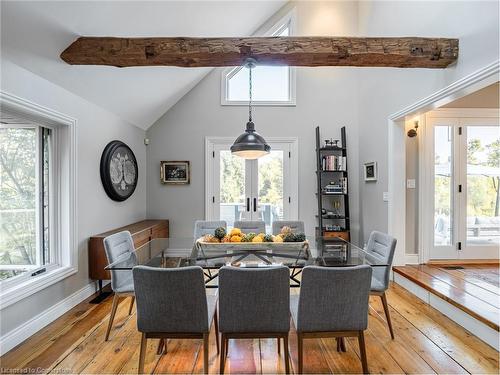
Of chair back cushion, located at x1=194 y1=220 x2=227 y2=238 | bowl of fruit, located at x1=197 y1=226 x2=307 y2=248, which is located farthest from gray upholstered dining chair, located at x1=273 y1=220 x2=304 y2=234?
bowl of fruit, located at x1=197 y1=226 x2=307 y2=248

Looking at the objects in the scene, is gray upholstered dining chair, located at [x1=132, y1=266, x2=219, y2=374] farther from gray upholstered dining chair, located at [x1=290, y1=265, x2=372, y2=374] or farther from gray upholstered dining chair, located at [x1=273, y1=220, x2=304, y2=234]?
gray upholstered dining chair, located at [x1=273, y1=220, x2=304, y2=234]

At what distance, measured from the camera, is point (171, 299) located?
5.71 ft

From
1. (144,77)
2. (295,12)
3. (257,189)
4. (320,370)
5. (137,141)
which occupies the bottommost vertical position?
(320,370)

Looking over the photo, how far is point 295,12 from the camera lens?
5.27 m

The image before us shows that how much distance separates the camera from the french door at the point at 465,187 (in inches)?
163

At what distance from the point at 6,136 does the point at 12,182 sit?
414 mm

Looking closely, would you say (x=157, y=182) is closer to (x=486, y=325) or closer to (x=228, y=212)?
(x=228, y=212)

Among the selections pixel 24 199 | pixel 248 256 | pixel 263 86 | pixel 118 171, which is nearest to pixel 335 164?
pixel 263 86

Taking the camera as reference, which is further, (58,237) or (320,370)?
(58,237)

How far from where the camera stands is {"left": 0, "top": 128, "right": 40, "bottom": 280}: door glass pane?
8.47 feet

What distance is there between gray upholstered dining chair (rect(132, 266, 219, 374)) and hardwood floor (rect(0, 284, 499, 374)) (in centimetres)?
45

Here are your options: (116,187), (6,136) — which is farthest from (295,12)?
(6,136)

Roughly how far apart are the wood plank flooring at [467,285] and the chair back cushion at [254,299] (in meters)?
1.84

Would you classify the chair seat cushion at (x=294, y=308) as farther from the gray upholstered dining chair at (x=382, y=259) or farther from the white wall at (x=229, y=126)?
the white wall at (x=229, y=126)
